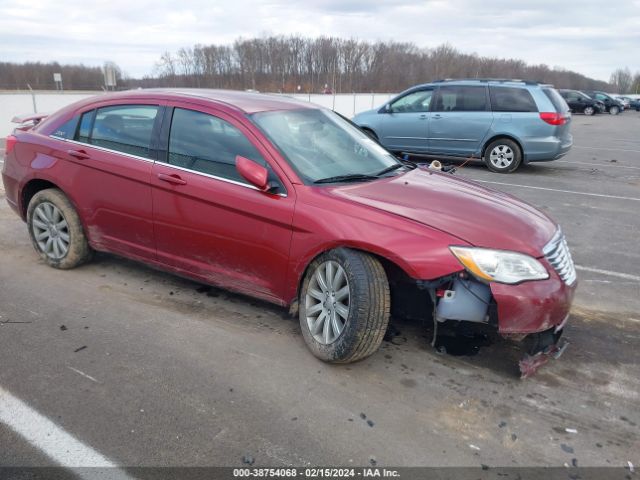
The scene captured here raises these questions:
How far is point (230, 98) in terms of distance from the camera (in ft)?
13.3

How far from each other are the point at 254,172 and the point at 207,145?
0.63 meters

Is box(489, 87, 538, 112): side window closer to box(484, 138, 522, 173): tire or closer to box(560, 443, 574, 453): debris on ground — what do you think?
box(484, 138, 522, 173): tire

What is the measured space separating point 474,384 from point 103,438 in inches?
82.8

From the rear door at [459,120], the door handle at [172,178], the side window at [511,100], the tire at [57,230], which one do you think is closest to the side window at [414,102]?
the rear door at [459,120]

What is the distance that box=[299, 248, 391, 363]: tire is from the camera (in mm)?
3076

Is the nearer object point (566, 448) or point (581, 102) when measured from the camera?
point (566, 448)

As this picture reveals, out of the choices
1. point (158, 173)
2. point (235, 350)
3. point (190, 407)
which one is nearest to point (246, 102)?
point (158, 173)

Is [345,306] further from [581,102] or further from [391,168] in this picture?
[581,102]

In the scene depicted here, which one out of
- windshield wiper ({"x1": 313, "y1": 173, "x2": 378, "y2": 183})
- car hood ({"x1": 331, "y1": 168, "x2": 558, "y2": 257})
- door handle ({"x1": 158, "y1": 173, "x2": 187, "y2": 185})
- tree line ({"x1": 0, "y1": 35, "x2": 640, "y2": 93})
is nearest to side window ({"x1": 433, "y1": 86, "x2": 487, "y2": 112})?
car hood ({"x1": 331, "y1": 168, "x2": 558, "y2": 257})

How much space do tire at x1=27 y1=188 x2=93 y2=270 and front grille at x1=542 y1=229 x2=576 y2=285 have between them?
3.75 meters

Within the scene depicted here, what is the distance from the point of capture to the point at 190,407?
9.33 ft

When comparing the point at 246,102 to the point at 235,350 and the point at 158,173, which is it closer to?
the point at 158,173

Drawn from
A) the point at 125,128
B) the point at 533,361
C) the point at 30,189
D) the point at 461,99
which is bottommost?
the point at 533,361

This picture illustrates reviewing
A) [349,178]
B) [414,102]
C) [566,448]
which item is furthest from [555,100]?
[566,448]
